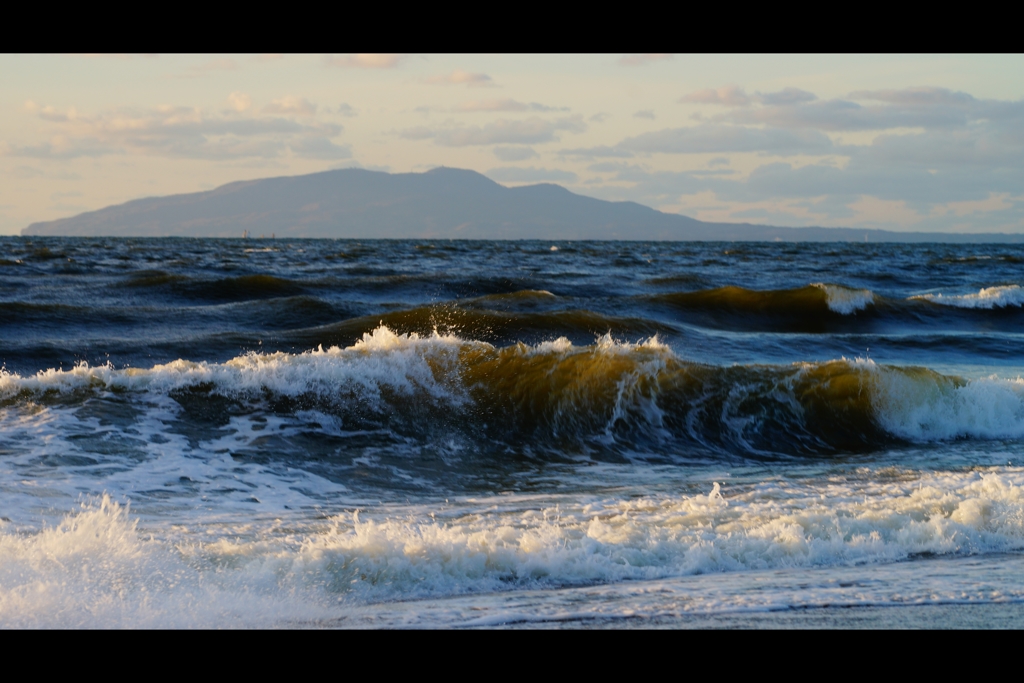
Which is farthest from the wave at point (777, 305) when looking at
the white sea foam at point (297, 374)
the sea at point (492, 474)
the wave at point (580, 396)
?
the white sea foam at point (297, 374)

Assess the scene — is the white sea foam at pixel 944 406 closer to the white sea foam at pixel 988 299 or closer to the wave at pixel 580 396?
the wave at pixel 580 396

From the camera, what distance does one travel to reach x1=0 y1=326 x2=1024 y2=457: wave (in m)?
9.98

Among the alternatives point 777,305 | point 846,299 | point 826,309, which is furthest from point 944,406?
point 846,299

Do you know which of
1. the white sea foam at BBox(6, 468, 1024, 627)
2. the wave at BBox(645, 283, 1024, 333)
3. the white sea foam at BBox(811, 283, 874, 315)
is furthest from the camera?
the white sea foam at BBox(811, 283, 874, 315)

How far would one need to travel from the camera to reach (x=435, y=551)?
4.98 meters

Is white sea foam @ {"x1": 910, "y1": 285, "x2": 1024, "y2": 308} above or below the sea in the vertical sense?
above

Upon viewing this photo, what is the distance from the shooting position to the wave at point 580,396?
9984 mm

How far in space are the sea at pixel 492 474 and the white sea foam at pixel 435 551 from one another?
0.07ft

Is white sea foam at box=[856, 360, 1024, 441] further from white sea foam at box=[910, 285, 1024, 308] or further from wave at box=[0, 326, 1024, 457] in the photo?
white sea foam at box=[910, 285, 1024, 308]

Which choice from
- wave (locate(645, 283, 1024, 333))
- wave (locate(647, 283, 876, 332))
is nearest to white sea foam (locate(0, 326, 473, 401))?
wave (locate(645, 283, 1024, 333))

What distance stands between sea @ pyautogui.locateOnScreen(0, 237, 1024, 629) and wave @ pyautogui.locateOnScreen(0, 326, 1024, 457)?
4cm

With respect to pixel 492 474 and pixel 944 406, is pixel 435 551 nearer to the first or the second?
pixel 492 474

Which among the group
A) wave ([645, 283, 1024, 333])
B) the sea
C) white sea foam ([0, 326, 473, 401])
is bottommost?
the sea
